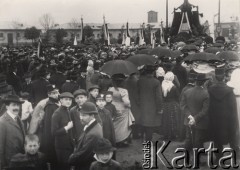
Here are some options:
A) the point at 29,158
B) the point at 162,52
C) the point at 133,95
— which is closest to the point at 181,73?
the point at 133,95

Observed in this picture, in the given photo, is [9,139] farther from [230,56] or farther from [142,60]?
[230,56]

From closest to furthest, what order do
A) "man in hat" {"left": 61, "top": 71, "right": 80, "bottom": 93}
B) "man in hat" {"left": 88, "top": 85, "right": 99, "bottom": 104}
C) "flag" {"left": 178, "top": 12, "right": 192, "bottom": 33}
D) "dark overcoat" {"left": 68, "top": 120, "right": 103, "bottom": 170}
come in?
"dark overcoat" {"left": 68, "top": 120, "right": 103, "bottom": 170} → "man in hat" {"left": 88, "top": 85, "right": 99, "bottom": 104} → "man in hat" {"left": 61, "top": 71, "right": 80, "bottom": 93} → "flag" {"left": 178, "top": 12, "right": 192, "bottom": 33}

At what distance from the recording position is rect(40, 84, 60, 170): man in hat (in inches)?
240

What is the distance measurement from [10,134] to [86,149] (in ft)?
3.84

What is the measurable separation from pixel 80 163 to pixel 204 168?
8.24ft

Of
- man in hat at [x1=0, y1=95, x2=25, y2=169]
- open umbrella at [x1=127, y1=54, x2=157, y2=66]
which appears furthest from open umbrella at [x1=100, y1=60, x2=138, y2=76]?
man in hat at [x1=0, y1=95, x2=25, y2=169]

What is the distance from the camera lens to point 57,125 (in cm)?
581

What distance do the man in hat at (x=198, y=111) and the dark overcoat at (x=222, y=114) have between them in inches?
5.6

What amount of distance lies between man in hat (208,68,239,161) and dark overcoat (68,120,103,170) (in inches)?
95.4

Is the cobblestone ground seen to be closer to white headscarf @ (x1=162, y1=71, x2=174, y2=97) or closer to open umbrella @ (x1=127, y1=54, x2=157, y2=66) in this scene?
white headscarf @ (x1=162, y1=71, x2=174, y2=97)

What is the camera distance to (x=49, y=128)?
621 cm

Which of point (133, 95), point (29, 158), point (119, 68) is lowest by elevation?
point (29, 158)

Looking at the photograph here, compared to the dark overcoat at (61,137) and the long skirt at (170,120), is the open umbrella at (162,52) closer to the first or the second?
the long skirt at (170,120)

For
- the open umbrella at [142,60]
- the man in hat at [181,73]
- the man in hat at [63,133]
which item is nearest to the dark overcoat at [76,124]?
the man in hat at [63,133]
